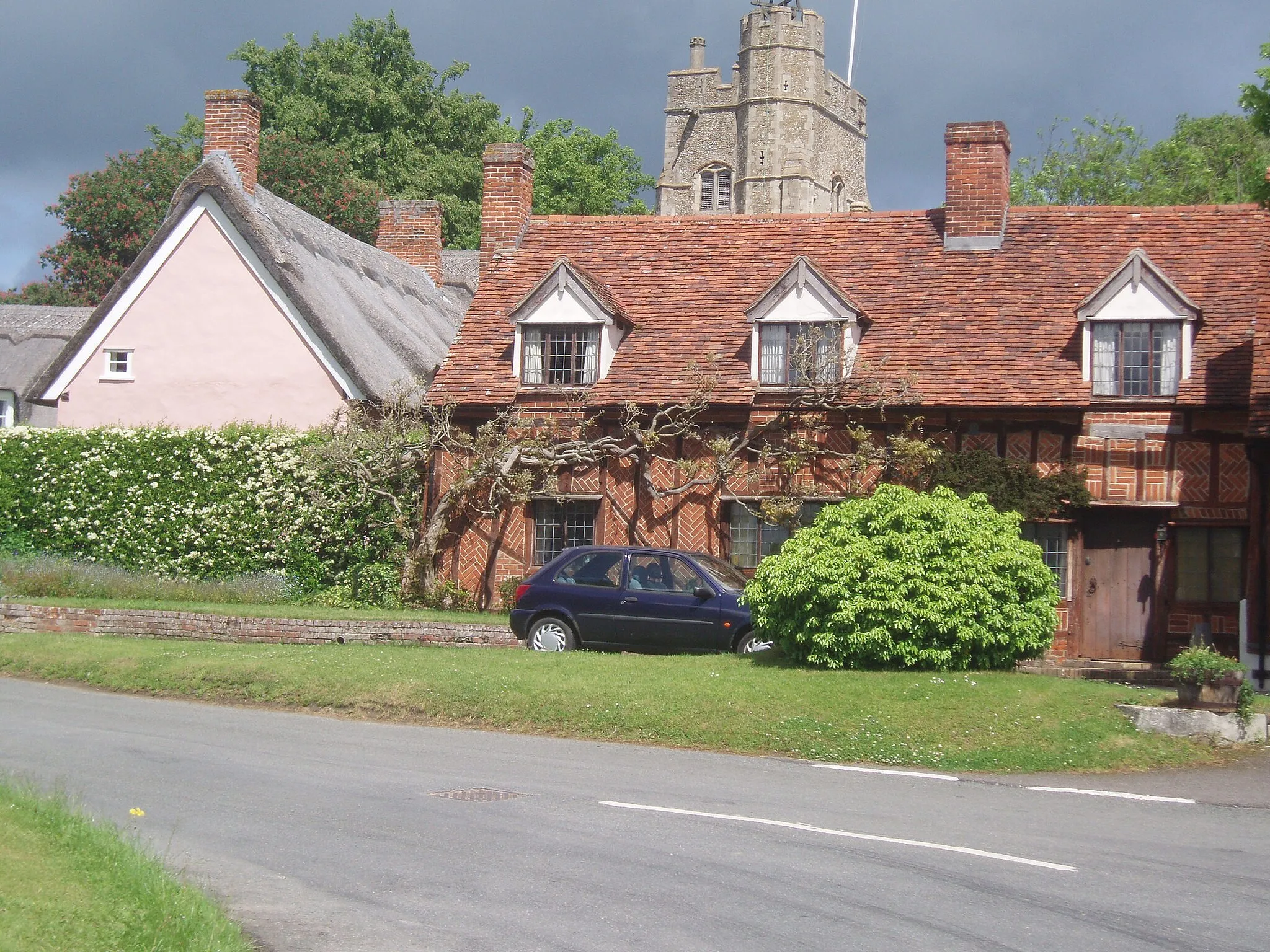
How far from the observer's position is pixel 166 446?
2719cm

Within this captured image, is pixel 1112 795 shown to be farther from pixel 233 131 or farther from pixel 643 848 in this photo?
pixel 233 131

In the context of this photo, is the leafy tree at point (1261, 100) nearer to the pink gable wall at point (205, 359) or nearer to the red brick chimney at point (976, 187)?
the red brick chimney at point (976, 187)

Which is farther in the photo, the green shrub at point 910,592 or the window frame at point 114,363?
the window frame at point 114,363

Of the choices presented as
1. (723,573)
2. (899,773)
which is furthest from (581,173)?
(899,773)

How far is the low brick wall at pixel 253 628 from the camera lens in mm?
21469

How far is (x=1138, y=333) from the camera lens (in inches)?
915

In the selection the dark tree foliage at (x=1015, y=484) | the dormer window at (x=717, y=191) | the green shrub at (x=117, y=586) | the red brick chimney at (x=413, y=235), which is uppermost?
the dormer window at (x=717, y=191)

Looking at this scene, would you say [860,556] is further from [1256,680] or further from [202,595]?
[202,595]

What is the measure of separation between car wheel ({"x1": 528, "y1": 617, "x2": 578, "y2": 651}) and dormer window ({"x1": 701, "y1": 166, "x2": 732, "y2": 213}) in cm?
7309

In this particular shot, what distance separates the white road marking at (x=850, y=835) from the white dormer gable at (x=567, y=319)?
1559 centimetres

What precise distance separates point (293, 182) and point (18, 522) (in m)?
26.2

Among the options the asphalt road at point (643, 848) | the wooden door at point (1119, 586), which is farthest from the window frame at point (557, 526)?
the asphalt road at point (643, 848)

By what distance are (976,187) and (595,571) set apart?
38.5ft

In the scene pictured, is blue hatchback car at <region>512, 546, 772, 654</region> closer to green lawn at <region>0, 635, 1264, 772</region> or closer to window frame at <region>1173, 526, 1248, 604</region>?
green lawn at <region>0, 635, 1264, 772</region>
